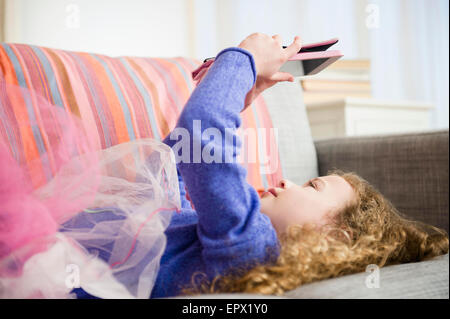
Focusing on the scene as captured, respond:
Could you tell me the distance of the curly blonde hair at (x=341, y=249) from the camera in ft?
2.05

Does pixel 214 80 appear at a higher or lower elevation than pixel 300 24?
lower

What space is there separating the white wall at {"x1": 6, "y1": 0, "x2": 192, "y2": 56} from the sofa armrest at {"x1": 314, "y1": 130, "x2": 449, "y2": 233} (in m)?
1.21

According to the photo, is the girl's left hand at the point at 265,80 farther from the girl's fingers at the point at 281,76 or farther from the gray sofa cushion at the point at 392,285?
the gray sofa cushion at the point at 392,285

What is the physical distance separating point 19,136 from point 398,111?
5.17 feet

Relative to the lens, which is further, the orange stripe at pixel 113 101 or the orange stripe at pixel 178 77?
the orange stripe at pixel 178 77

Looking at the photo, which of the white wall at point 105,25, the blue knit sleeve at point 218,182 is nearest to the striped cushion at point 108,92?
the blue knit sleeve at point 218,182

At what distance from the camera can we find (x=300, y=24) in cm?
239

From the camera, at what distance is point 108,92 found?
98 centimetres

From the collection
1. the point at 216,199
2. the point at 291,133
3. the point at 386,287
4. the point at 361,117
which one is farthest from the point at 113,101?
the point at 361,117

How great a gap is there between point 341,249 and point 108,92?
61cm

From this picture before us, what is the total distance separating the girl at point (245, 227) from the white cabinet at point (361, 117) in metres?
0.98

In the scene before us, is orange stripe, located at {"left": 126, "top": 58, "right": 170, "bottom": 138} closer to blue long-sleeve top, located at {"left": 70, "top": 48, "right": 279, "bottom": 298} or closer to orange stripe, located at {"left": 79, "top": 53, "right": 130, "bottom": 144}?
orange stripe, located at {"left": 79, "top": 53, "right": 130, "bottom": 144}
